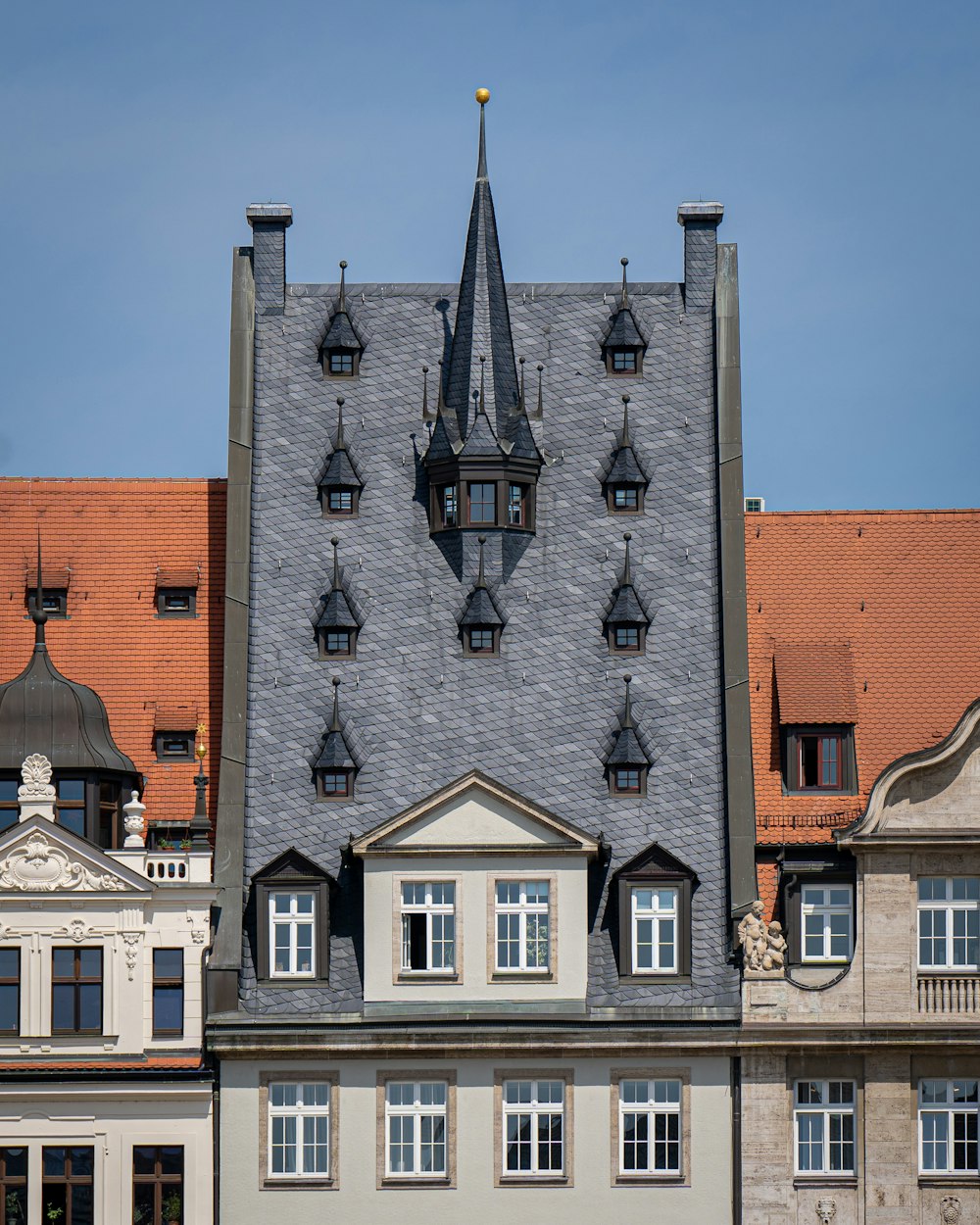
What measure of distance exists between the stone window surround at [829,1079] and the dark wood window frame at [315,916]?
32.8 feet

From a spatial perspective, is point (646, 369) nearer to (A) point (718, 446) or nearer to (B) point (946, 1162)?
(A) point (718, 446)

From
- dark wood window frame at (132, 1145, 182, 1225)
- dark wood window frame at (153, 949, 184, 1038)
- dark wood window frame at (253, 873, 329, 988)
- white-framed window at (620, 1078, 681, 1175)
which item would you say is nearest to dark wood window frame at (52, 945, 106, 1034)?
dark wood window frame at (153, 949, 184, 1038)

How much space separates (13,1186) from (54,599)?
46.9ft

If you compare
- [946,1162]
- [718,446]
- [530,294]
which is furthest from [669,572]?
[946,1162]

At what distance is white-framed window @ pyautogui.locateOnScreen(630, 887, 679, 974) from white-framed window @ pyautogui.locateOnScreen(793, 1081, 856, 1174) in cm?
385

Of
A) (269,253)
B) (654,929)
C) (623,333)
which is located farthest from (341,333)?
(654,929)

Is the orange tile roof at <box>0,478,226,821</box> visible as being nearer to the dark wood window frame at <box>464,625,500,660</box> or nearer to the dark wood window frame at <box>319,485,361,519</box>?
the dark wood window frame at <box>319,485,361,519</box>

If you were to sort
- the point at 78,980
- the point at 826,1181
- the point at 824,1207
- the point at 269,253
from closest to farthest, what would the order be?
the point at 824,1207, the point at 826,1181, the point at 78,980, the point at 269,253

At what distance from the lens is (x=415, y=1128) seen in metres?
68.2

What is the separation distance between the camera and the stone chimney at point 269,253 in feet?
254

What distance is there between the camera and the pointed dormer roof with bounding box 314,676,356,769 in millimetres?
70500

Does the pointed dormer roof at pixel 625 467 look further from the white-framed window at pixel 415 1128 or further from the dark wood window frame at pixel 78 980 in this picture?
the dark wood window frame at pixel 78 980

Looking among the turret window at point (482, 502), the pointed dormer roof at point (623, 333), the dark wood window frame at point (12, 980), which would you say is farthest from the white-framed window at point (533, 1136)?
the pointed dormer roof at point (623, 333)

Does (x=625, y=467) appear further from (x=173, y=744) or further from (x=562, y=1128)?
(x=562, y=1128)
